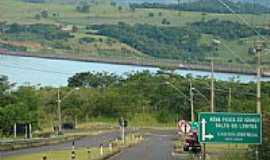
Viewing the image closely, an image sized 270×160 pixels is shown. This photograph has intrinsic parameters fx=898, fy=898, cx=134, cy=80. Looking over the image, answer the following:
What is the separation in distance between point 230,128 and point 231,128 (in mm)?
47

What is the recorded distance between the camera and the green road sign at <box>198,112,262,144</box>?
34.3 m

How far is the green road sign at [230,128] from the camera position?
34.3 metres

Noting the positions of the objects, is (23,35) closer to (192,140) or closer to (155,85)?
(155,85)

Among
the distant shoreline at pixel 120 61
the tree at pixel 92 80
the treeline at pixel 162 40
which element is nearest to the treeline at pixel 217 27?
the treeline at pixel 162 40

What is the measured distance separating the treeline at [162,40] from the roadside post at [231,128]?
130 meters

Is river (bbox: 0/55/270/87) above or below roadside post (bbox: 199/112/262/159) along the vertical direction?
above

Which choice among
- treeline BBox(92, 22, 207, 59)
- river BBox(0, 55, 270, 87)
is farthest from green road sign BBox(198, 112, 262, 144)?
treeline BBox(92, 22, 207, 59)

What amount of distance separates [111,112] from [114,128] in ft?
24.1

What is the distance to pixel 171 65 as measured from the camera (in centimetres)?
14150

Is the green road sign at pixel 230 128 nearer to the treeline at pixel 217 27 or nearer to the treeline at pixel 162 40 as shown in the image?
the treeline at pixel 217 27

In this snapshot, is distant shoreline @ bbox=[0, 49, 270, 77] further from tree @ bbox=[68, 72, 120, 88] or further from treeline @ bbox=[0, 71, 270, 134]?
treeline @ bbox=[0, 71, 270, 134]

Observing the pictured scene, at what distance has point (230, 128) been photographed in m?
34.8

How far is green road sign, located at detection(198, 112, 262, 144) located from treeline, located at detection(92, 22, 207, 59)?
130007 millimetres

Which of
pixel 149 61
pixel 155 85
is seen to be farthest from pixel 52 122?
pixel 149 61
